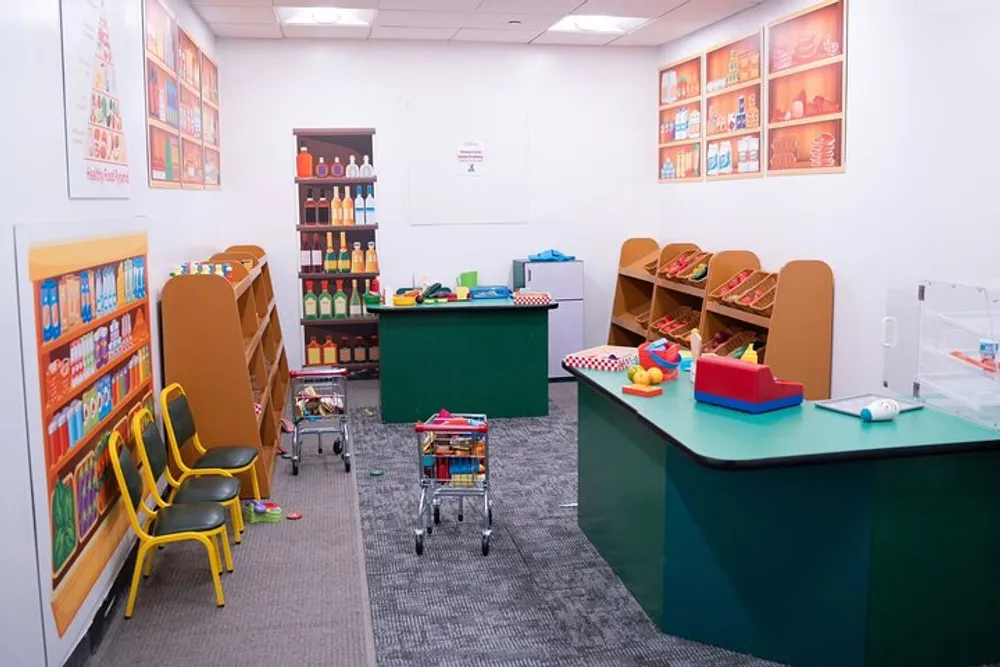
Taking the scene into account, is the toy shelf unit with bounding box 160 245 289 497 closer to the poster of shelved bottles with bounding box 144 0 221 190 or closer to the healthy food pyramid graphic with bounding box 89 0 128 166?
the poster of shelved bottles with bounding box 144 0 221 190

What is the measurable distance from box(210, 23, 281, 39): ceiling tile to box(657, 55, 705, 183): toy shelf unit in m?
3.88

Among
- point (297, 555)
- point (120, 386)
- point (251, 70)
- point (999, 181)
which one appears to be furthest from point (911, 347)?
point (251, 70)

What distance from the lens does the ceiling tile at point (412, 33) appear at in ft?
28.3

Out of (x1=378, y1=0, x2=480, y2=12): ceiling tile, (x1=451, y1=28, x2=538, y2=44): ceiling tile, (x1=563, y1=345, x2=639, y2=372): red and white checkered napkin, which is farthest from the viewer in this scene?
(x1=451, y1=28, x2=538, y2=44): ceiling tile

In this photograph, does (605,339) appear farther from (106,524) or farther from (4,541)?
(4,541)

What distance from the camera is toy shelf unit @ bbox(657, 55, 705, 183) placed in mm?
8844

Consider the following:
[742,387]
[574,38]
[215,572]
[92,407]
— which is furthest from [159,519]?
[574,38]

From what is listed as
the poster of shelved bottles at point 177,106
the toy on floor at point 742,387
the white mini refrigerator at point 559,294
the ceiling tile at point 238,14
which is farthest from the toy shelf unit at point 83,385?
the white mini refrigerator at point 559,294

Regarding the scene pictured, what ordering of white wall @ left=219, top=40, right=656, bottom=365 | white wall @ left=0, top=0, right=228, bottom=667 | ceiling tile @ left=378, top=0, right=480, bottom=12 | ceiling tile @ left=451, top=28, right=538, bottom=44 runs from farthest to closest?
white wall @ left=219, top=40, right=656, bottom=365 → ceiling tile @ left=451, top=28, right=538, bottom=44 → ceiling tile @ left=378, top=0, right=480, bottom=12 → white wall @ left=0, top=0, right=228, bottom=667

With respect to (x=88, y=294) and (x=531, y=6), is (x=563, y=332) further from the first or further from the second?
(x=88, y=294)

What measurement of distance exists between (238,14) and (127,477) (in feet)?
16.1

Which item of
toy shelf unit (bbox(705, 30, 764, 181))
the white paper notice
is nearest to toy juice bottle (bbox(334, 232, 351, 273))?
the white paper notice

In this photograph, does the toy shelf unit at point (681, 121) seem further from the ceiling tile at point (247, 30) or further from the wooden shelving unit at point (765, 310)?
the ceiling tile at point (247, 30)

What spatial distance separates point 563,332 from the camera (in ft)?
31.3
